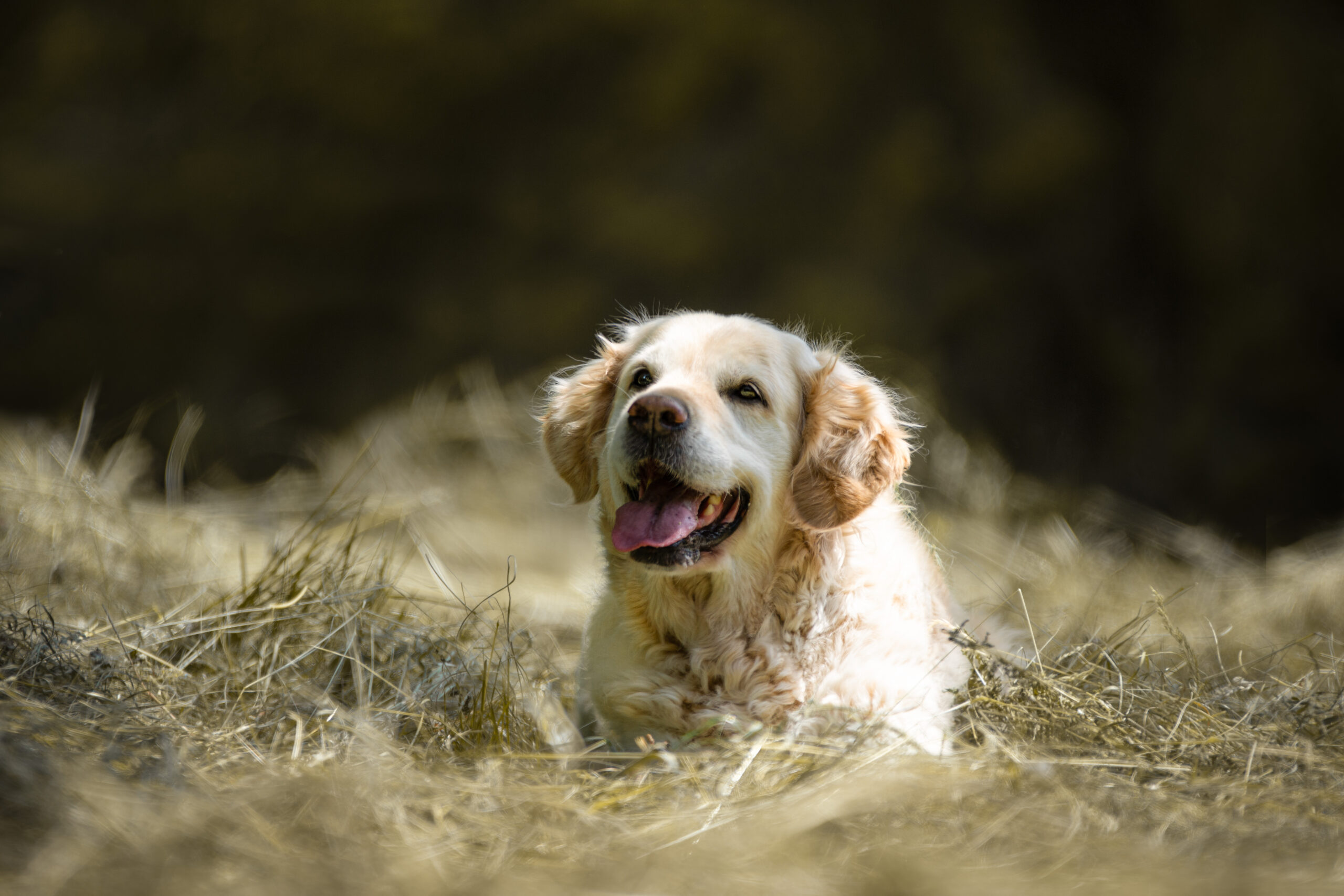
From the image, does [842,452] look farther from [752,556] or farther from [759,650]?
[759,650]

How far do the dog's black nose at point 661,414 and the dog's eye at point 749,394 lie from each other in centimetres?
27

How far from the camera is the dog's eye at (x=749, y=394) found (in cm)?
263

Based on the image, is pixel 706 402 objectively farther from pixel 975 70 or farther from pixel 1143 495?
pixel 975 70

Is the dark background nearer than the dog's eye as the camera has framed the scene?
No

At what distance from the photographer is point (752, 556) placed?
2.58m

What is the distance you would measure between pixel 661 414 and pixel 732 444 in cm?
23

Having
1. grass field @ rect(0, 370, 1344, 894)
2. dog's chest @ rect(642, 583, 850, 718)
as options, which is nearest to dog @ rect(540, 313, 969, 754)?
dog's chest @ rect(642, 583, 850, 718)

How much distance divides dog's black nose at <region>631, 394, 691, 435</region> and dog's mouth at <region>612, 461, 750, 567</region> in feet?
0.36

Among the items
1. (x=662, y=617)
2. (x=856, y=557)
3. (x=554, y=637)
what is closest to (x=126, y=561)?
(x=554, y=637)

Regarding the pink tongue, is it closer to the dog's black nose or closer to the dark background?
the dog's black nose

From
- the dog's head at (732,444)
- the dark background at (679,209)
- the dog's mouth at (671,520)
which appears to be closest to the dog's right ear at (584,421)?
the dog's head at (732,444)

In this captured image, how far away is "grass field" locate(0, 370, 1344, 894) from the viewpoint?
1.58 m

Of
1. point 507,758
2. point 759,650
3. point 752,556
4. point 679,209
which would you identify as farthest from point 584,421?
point 679,209

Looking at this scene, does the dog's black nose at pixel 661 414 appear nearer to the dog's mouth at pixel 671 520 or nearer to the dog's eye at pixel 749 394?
the dog's mouth at pixel 671 520
